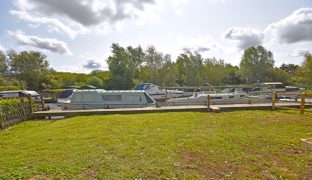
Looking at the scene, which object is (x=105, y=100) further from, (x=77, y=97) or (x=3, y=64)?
(x=3, y=64)

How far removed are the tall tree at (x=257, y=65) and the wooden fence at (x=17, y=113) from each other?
50.5m

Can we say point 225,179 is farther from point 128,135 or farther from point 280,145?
point 128,135

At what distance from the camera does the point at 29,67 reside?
149 feet

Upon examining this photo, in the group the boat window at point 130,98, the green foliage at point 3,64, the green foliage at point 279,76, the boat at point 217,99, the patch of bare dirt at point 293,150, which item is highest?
the green foliage at point 3,64

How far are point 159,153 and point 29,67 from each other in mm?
46274

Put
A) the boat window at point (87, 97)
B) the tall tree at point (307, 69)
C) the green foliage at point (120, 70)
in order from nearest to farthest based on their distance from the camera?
the boat window at point (87, 97) → the tall tree at point (307, 69) → the green foliage at point (120, 70)

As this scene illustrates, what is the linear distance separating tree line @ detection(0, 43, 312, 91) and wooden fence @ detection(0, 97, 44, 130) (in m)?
31.2

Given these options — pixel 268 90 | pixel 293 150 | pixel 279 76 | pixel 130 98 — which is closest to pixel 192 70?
pixel 279 76

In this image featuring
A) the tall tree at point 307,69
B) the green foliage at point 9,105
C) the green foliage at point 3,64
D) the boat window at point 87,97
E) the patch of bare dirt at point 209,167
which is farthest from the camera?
the tall tree at point 307,69

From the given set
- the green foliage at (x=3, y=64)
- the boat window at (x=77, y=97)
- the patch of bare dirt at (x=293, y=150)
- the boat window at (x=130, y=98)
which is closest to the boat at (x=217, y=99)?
the boat window at (x=130, y=98)

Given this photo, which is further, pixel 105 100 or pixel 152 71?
pixel 152 71

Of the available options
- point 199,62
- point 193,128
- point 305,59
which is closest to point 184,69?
point 199,62

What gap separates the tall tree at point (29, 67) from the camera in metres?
45.3

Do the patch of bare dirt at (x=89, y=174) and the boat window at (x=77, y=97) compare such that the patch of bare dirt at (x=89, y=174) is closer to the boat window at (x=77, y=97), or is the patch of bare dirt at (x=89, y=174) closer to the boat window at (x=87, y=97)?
the boat window at (x=87, y=97)
